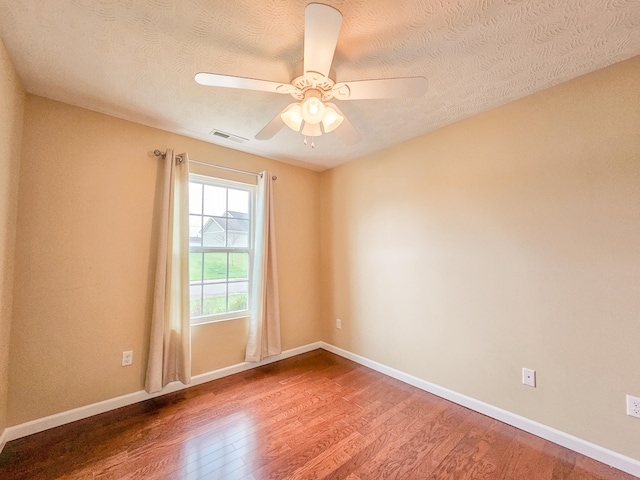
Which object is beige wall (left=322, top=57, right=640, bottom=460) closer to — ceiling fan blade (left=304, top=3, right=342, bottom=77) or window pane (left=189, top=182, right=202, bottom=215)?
ceiling fan blade (left=304, top=3, right=342, bottom=77)

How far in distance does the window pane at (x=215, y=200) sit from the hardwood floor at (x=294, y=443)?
1.77 m

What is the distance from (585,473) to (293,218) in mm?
3139

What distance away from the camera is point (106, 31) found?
4.65 ft

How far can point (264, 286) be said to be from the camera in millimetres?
2986

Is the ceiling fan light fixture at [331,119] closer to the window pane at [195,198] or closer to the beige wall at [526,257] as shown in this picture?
the beige wall at [526,257]

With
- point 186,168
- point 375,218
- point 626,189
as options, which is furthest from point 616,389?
point 186,168

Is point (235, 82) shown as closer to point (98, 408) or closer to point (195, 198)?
point (195, 198)

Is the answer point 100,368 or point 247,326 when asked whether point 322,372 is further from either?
point 100,368

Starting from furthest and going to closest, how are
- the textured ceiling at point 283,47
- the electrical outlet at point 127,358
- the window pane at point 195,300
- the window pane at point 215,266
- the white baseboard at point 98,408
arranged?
1. the window pane at point 215,266
2. the window pane at point 195,300
3. the electrical outlet at point 127,358
4. the white baseboard at point 98,408
5. the textured ceiling at point 283,47

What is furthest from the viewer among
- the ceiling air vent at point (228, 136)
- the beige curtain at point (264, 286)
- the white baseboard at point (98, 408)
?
the beige curtain at point (264, 286)

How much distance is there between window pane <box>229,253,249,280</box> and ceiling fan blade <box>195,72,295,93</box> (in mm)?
1917

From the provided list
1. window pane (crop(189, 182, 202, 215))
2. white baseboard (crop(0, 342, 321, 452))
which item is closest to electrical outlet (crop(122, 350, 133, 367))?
white baseboard (crop(0, 342, 321, 452))

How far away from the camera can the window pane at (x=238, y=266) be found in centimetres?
297

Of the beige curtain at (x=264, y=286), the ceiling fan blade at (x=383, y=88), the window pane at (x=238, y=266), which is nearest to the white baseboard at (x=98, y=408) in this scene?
the beige curtain at (x=264, y=286)
